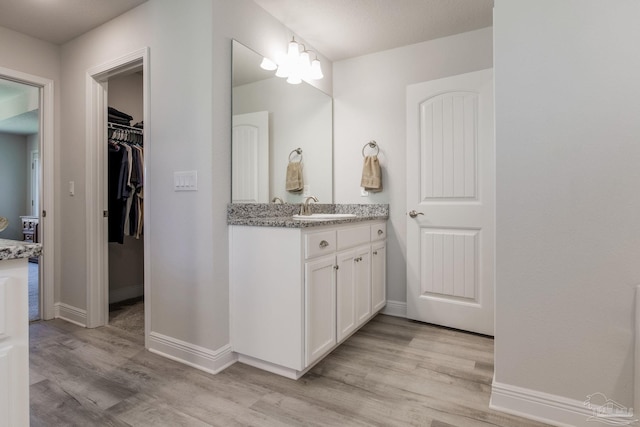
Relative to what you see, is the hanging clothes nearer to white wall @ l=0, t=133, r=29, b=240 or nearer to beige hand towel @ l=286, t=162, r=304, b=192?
beige hand towel @ l=286, t=162, r=304, b=192

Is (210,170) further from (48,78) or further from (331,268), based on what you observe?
(48,78)

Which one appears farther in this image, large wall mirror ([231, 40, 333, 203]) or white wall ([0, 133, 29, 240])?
white wall ([0, 133, 29, 240])

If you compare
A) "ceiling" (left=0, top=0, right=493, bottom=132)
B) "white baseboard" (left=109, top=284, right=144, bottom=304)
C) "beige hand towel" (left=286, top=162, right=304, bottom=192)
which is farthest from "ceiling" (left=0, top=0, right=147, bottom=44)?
"white baseboard" (left=109, top=284, right=144, bottom=304)

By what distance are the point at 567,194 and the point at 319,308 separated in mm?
1324

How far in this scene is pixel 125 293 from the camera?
3428 millimetres

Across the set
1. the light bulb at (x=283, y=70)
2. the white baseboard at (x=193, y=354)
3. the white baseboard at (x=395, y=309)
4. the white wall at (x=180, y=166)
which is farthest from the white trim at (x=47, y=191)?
the white baseboard at (x=395, y=309)

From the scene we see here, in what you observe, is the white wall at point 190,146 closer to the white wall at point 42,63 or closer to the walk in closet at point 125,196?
the walk in closet at point 125,196

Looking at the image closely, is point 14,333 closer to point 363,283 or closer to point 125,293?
point 363,283

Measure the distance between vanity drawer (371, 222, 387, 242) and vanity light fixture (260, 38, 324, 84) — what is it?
Answer: 1.34 meters

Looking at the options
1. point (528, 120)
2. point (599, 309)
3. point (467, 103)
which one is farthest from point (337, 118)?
point (599, 309)

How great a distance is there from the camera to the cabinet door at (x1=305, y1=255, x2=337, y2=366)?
179 cm

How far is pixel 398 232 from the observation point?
290cm

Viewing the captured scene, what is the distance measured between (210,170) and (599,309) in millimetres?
1976

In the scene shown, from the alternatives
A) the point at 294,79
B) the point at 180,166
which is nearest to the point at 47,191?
the point at 180,166
